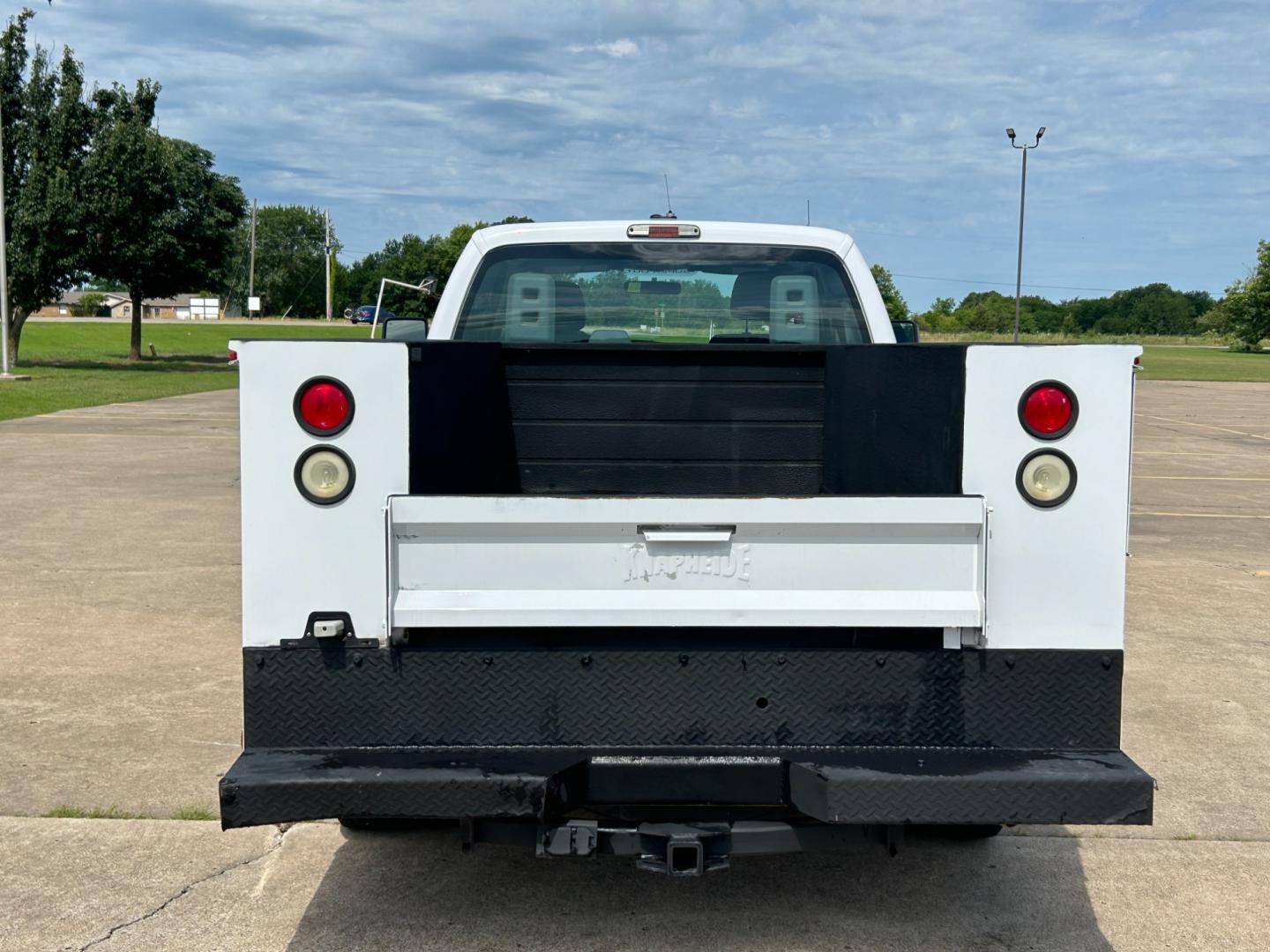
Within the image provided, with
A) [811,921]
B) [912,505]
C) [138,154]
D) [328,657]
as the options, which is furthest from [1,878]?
[138,154]

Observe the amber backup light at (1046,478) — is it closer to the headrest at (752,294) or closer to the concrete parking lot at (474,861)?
the concrete parking lot at (474,861)

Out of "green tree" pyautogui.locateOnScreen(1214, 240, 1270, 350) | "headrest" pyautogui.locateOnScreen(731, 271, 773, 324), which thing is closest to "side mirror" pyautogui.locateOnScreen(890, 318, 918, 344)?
"headrest" pyautogui.locateOnScreen(731, 271, 773, 324)

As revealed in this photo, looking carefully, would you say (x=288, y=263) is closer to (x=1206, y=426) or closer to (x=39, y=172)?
(x=39, y=172)

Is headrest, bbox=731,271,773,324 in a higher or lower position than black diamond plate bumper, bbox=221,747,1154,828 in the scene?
higher

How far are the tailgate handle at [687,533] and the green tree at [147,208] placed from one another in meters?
37.4

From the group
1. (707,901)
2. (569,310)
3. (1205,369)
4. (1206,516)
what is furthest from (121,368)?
(1205,369)

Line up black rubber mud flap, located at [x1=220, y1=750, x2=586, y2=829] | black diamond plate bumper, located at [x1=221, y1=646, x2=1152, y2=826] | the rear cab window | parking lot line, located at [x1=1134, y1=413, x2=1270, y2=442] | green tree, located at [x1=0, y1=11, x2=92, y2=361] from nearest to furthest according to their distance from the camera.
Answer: black rubber mud flap, located at [x1=220, y1=750, x2=586, y2=829] < black diamond plate bumper, located at [x1=221, y1=646, x2=1152, y2=826] < the rear cab window < parking lot line, located at [x1=1134, y1=413, x2=1270, y2=442] < green tree, located at [x1=0, y1=11, x2=92, y2=361]

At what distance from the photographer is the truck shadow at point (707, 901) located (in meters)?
3.88

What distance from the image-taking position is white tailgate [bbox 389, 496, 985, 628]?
3346mm

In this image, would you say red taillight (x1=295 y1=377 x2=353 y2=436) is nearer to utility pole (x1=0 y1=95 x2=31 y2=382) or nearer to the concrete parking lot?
the concrete parking lot

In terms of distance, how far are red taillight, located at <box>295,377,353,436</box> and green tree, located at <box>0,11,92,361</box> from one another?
117ft

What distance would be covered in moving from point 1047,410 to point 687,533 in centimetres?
94

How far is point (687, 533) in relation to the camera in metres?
3.38

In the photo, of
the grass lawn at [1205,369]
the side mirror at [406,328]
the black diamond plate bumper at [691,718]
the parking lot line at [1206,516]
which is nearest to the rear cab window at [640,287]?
the side mirror at [406,328]
